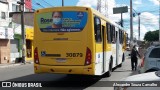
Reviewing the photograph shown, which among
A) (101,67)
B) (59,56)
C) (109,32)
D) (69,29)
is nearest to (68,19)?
(69,29)

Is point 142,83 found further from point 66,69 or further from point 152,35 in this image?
point 152,35

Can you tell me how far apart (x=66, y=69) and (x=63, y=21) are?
1.93m

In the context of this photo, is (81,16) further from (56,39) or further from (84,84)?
(84,84)

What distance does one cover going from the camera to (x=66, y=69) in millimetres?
14227

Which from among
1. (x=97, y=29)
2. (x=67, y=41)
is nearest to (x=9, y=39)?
(x=97, y=29)

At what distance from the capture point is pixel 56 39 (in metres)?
14.5

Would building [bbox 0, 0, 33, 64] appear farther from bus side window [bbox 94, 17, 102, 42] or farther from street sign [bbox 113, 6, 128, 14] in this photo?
bus side window [bbox 94, 17, 102, 42]

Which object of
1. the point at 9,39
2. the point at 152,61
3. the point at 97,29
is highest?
the point at 97,29

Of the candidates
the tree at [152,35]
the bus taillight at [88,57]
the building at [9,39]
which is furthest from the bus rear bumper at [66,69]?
the tree at [152,35]

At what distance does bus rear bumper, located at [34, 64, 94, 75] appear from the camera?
14.0m

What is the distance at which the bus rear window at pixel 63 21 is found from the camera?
565 inches

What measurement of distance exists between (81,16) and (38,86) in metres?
3.24

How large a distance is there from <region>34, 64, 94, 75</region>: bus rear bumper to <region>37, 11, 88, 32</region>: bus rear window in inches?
58.1

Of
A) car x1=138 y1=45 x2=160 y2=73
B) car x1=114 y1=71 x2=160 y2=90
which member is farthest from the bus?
car x1=114 y1=71 x2=160 y2=90
